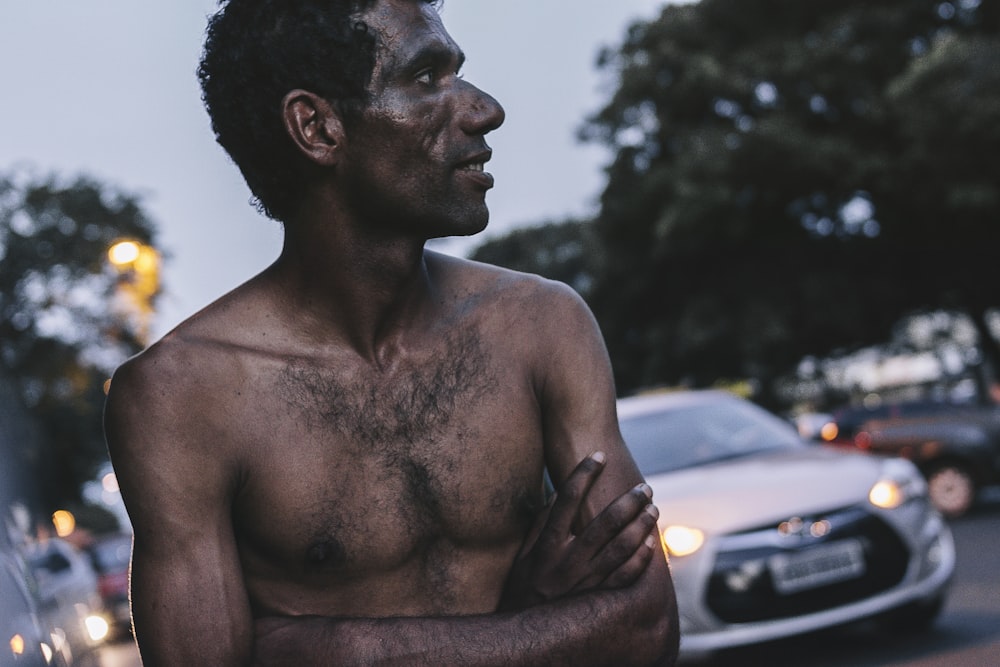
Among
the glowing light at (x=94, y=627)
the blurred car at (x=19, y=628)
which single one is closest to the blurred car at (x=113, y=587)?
the glowing light at (x=94, y=627)

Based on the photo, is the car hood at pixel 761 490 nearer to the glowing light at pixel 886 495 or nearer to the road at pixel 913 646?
the glowing light at pixel 886 495

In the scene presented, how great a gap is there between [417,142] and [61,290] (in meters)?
36.1

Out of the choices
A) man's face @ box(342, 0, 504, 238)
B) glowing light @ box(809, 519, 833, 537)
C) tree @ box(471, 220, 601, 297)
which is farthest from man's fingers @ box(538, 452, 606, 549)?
tree @ box(471, 220, 601, 297)

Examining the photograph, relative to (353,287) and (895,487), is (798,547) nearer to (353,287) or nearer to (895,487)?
(895,487)

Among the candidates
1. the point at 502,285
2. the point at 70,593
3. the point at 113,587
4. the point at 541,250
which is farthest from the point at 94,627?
the point at 541,250

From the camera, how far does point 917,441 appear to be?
585 inches

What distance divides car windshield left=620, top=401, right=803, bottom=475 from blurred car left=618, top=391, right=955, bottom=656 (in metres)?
0.35

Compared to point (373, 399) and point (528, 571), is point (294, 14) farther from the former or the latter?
point (528, 571)

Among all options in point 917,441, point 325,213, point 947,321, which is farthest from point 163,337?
point 947,321

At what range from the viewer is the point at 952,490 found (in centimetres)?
1458

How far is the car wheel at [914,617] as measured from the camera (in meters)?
7.05

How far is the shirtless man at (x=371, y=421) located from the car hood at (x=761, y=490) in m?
4.41

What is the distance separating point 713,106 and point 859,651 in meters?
18.6

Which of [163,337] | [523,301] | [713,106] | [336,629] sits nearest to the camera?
[336,629]
